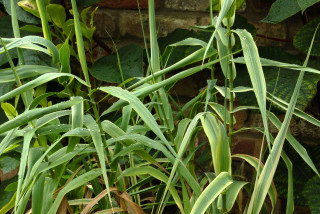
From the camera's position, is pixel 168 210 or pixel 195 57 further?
pixel 168 210

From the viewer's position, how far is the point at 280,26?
126 cm

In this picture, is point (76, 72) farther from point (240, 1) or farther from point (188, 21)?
point (240, 1)

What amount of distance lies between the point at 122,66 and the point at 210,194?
58 centimetres

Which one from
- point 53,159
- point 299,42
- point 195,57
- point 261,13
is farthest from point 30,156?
point 261,13

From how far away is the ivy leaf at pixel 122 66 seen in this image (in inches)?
43.4

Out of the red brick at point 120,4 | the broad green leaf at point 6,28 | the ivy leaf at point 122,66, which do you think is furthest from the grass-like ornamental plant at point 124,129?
the red brick at point 120,4

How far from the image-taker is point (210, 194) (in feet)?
2.09

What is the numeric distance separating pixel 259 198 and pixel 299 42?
55 cm

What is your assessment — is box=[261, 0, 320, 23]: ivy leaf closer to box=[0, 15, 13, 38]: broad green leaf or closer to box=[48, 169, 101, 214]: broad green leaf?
box=[48, 169, 101, 214]: broad green leaf

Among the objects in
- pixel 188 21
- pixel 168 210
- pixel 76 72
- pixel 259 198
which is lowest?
pixel 168 210

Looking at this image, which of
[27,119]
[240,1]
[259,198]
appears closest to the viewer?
[27,119]

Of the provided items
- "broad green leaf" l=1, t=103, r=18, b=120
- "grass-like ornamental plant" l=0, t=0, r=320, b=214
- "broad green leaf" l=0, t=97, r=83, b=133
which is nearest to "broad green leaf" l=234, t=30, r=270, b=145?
"grass-like ornamental plant" l=0, t=0, r=320, b=214

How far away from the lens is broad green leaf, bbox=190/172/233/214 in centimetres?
63

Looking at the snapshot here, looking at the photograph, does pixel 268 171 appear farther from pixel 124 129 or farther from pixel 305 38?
pixel 305 38
